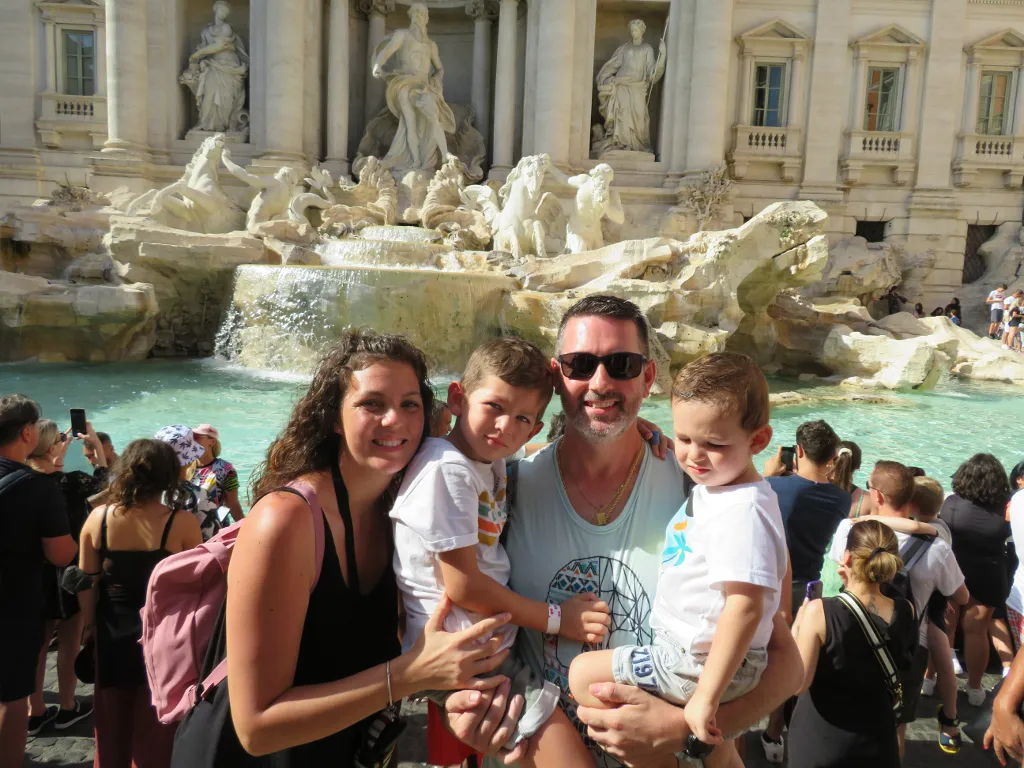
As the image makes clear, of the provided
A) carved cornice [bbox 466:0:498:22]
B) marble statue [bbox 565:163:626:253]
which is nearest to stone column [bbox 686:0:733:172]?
carved cornice [bbox 466:0:498:22]

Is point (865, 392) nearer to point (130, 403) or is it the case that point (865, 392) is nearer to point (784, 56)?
point (130, 403)

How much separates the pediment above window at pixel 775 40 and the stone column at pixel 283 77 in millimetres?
9749

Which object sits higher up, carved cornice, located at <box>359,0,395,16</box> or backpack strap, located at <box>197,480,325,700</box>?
carved cornice, located at <box>359,0,395,16</box>

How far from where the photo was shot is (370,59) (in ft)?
55.5

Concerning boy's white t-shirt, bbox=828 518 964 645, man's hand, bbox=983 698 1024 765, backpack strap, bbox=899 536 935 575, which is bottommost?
man's hand, bbox=983 698 1024 765

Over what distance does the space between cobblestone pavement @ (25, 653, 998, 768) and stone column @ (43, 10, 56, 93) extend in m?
17.8

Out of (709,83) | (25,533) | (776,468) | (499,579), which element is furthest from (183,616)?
(709,83)

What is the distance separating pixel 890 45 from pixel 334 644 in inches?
770

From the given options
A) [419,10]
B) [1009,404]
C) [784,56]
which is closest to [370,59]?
[419,10]

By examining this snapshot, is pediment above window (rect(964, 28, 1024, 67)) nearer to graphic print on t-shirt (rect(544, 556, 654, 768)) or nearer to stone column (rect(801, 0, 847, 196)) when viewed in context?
stone column (rect(801, 0, 847, 196))

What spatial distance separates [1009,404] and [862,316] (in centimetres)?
391

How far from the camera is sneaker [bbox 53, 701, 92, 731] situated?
98.3 inches

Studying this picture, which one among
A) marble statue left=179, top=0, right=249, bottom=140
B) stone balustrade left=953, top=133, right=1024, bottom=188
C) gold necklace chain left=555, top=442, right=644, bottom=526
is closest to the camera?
gold necklace chain left=555, top=442, right=644, bottom=526

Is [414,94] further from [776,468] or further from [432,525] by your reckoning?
[432,525]
